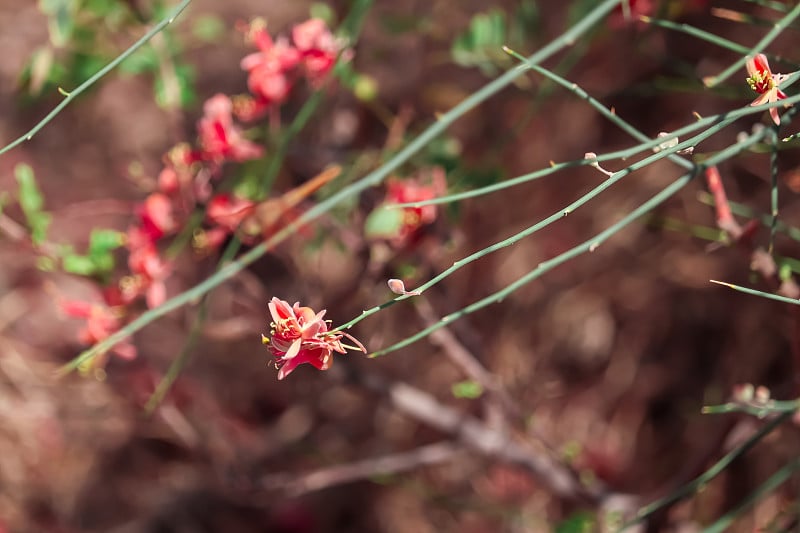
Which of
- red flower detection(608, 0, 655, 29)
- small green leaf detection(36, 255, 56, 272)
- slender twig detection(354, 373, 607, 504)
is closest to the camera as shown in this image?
small green leaf detection(36, 255, 56, 272)

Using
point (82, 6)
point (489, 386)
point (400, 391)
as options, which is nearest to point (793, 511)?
point (489, 386)

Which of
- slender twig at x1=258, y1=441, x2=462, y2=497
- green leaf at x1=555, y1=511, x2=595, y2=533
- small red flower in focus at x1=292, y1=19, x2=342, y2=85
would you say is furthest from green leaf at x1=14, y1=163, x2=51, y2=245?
green leaf at x1=555, y1=511, x2=595, y2=533

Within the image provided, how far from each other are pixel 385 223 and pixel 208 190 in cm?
20

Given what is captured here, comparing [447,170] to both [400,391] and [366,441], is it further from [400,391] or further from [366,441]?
[366,441]

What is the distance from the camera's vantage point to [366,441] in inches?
58.9

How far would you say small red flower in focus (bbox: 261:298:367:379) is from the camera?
0.56 meters

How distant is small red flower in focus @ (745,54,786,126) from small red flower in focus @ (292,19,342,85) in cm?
40

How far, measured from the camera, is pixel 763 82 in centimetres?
54

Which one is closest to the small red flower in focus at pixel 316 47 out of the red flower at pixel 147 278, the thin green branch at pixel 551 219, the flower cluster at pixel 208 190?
the flower cluster at pixel 208 190

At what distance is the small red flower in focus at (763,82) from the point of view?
53cm

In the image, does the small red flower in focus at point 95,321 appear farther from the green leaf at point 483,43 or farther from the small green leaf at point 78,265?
the green leaf at point 483,43

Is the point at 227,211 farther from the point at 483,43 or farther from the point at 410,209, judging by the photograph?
the point at 483,43

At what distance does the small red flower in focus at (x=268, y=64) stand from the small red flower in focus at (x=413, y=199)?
153 mm

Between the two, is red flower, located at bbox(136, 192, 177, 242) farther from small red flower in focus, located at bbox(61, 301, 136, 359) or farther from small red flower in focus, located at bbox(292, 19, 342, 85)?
small red flower in focus, located at bbox(292, 19, 342, 85)
